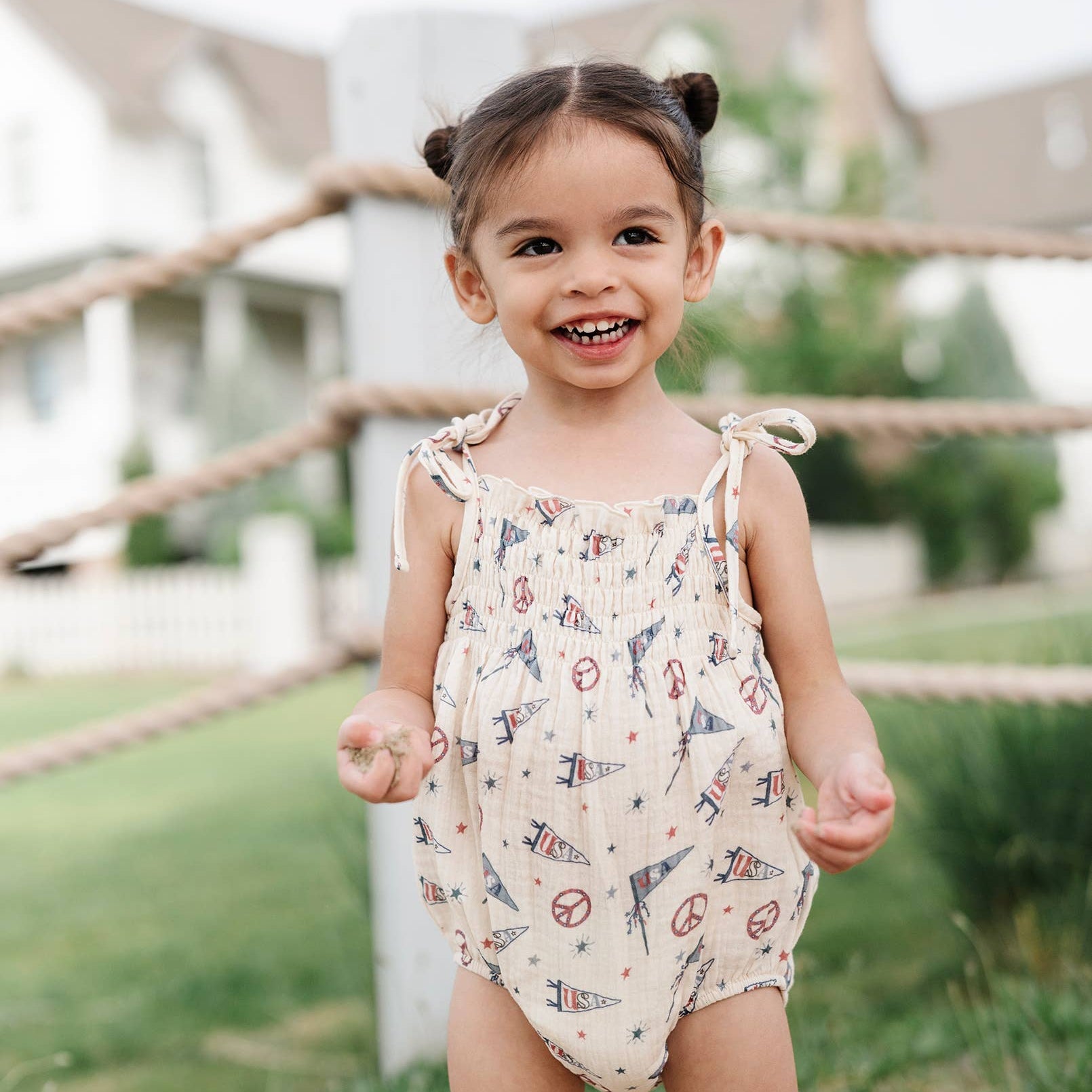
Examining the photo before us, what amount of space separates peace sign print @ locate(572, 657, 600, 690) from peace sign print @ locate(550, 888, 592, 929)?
0.18 m

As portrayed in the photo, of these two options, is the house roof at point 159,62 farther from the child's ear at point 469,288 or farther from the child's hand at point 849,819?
the child's hand at point 849,819

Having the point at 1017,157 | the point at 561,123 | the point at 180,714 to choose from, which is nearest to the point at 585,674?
the point at 561,123

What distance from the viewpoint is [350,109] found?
5.99 feet

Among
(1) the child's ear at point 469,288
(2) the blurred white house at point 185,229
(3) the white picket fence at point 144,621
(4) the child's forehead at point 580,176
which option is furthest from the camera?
(2) the blurred white house at point 185,229

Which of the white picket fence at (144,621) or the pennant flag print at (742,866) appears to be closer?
the pennant flag print at (742,866)

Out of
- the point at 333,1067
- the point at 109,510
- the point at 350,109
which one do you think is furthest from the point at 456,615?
the point at 333,1067

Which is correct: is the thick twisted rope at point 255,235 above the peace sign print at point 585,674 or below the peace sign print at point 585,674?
above

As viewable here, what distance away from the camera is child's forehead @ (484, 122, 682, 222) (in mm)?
1062

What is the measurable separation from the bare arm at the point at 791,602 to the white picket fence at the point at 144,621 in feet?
33.9

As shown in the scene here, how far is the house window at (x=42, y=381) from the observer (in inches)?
592

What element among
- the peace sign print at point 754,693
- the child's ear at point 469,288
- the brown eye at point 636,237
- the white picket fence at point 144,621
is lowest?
the white picket fence at point 144,621

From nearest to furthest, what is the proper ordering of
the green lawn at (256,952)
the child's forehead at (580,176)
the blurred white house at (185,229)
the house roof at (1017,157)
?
the child's forehead at (580,176) → the green lawn at (256,952) → the blurred white house at (185,229) → the house roof at (1017,157)

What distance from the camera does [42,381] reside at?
15.1 meters

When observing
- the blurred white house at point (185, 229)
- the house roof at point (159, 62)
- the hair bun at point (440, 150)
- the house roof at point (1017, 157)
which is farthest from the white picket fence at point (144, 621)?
the house roof at point (1017, 157)
